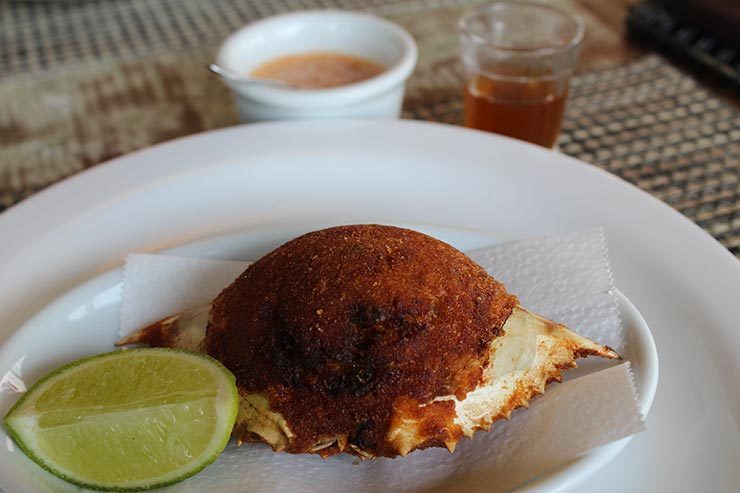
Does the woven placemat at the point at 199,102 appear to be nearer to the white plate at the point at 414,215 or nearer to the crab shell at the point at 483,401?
the white plate at the point at 414,215

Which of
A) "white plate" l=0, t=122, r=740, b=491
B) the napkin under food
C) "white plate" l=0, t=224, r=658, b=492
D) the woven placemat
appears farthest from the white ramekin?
the napkin under food

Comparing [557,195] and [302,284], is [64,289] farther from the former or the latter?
[557,195]

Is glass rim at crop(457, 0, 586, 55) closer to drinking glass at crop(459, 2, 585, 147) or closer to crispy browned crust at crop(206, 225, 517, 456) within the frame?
drinking glass at crop(459, 2, 585, 147)

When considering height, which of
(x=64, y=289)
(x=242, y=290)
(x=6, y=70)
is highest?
(x=242, y=290)

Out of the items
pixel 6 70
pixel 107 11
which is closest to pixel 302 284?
pixel 6 70

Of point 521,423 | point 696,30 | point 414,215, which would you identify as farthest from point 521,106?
point 521,423

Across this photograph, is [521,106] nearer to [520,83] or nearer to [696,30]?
[520,83]
